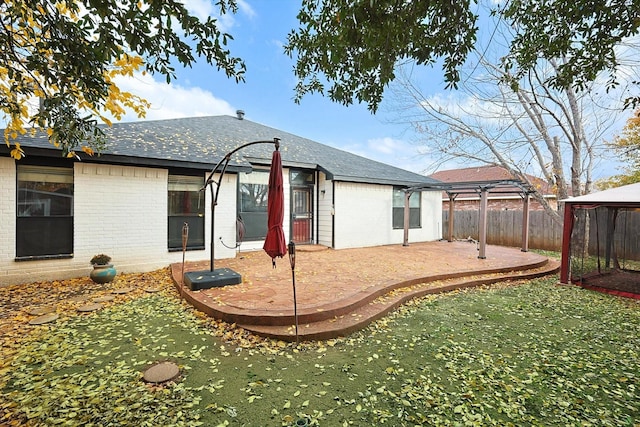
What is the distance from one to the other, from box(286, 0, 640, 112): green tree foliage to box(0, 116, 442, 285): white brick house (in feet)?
14.7

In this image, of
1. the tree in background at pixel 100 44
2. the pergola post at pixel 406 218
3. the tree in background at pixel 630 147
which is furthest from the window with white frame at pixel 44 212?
→ the tree in background at pixel 630 147

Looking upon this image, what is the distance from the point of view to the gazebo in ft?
20.0

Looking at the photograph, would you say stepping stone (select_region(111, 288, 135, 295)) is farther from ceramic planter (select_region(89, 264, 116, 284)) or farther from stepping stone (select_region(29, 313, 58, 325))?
stepping stone (select_region(29, 313, 58, 325))

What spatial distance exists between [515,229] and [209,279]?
12.8m

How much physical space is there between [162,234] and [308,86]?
5056 millimetres

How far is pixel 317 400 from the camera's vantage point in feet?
8.23

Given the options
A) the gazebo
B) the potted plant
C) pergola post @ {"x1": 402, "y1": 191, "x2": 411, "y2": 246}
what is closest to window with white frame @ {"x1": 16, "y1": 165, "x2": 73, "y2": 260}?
the potted plant

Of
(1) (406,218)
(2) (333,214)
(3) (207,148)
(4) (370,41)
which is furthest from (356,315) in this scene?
(1) (406,218)

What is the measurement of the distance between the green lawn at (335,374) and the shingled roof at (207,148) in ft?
12.1

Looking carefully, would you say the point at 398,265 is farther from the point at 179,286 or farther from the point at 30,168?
the point at 30,168

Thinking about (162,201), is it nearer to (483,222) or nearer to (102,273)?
(102,273)

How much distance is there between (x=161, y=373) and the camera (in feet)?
9.20

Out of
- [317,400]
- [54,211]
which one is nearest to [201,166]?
[54,211]

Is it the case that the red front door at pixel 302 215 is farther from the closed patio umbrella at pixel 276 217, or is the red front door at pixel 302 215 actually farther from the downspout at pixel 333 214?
the closed patio umbrella at pixel 276 217
